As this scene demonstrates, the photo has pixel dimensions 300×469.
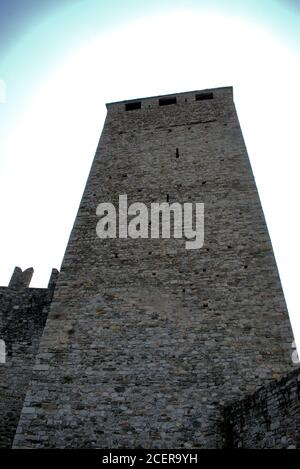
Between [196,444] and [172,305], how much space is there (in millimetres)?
2444

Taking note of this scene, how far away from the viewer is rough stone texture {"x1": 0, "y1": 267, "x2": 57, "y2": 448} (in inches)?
320

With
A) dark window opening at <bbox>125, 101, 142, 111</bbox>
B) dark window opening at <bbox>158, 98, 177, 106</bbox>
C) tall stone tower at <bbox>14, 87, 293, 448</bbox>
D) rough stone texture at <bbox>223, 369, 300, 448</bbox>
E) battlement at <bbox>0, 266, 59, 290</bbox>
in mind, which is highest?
dark window opening at <bbox>125, 101, 142, 111</bbox>

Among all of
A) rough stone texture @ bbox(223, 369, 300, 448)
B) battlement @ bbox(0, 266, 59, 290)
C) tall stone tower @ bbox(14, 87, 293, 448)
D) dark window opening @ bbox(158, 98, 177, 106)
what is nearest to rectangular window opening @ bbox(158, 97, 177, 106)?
dark window opening @ bbox(158, 98, 177, 106)

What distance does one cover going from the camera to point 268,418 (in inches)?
192

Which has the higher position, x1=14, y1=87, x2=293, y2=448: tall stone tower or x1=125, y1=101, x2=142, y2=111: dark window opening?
x1=125, y1=101, x2=142, y2=111: dark window opening

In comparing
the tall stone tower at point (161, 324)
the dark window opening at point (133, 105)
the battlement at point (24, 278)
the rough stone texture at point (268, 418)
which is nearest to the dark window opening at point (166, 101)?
the dark window opening at point (133, 105)

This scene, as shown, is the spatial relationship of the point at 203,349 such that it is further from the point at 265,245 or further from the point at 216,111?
the point at 216,111

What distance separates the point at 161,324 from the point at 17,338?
A: 448 centimetres

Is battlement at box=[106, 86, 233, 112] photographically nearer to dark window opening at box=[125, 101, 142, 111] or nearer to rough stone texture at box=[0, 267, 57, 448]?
dark window opening at box=[125, 101, 142, 111]

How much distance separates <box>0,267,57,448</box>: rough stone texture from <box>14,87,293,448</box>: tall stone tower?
2405 millimetres

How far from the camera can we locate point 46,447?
5516mm

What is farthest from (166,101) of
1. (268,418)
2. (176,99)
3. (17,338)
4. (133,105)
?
(268,418)

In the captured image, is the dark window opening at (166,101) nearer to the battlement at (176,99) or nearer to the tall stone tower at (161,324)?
the battlement at (176,99)

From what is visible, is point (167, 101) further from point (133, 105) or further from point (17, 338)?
point (17, 338)
